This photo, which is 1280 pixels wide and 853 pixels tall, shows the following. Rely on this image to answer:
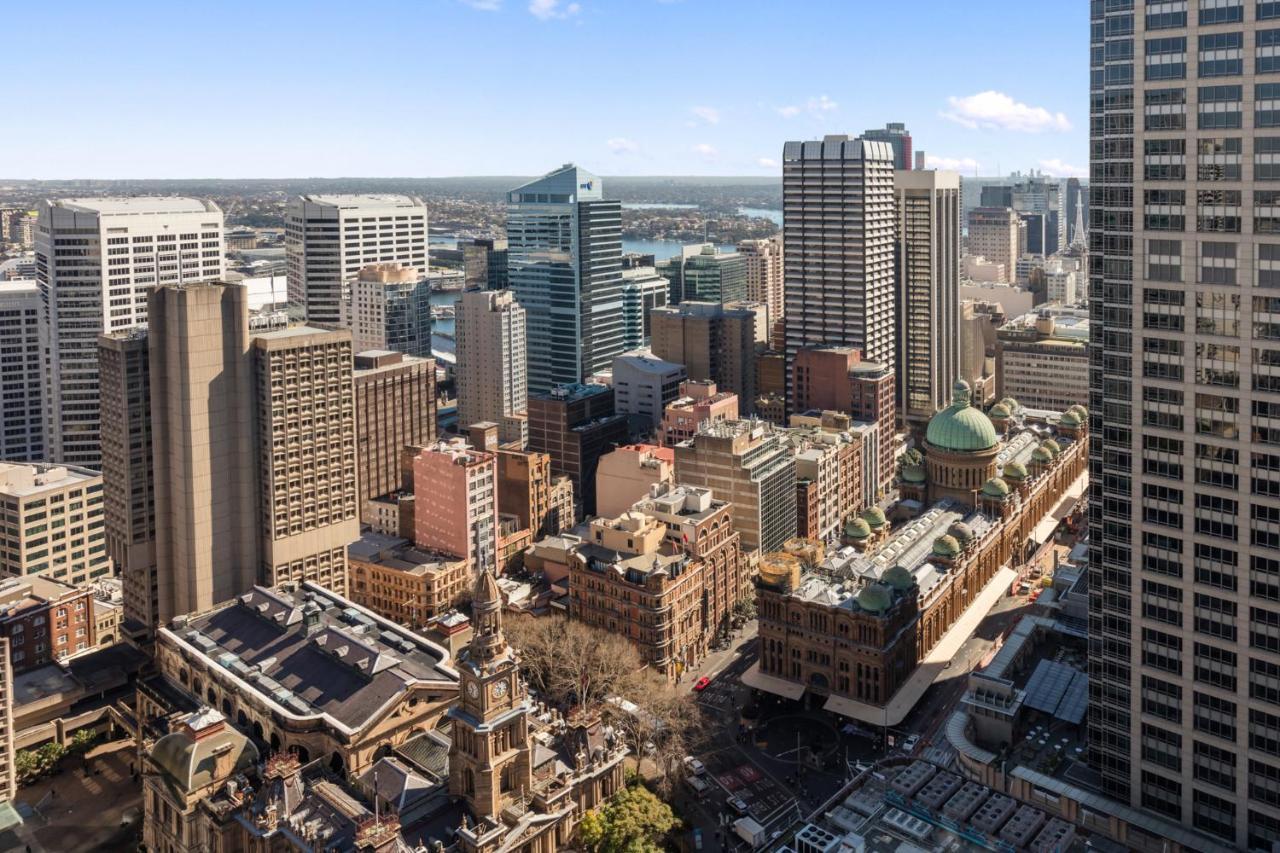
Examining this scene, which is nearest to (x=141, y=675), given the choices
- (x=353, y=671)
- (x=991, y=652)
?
(x=353, y=671)

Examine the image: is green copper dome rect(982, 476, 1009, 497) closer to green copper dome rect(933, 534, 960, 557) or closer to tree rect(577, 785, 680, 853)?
green copper dome rect(933, 534, 960, 557)

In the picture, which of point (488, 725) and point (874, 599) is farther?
point (874, 599)

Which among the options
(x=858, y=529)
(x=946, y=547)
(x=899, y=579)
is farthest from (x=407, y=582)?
(x=946, y=547)

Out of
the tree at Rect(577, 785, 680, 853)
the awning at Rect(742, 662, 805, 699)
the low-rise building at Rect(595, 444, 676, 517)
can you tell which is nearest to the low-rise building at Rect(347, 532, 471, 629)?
the low-rise building at Rect(595, 444, 676, 517)

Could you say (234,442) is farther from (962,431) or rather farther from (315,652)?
(962,431)

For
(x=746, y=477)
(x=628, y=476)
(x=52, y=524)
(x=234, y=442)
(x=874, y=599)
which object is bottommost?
(x=874, y=599)

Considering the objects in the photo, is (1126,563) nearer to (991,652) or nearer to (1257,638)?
(1257,638)

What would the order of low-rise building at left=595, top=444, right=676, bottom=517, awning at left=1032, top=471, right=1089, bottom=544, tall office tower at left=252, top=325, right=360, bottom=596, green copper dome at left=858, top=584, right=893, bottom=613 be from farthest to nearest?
awning at left=1032, top=471, right=1089, bottom=544 < low-rise building at left=595, top=444, right=676, bottom=517 < tall office tower at left=252, top=325, right=360, bottom=596 < green copper dome at left=858, top=584, right=893, bottom=613
